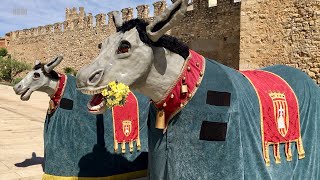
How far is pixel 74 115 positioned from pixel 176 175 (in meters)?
2.07

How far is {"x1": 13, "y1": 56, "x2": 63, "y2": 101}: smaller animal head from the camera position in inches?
173

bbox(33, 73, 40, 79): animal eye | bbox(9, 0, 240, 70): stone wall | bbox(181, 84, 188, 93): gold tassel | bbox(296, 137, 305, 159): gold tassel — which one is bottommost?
bbox(296, 137, 305, 159): gold tassel

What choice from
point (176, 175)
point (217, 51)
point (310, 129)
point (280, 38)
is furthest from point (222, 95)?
point (217, 51)

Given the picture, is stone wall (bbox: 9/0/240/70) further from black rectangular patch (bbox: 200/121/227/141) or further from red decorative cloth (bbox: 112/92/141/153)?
black rectangular patch (bbox: 200/121/227/141)

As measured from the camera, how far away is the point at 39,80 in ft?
14.5

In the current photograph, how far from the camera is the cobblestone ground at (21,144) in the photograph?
4.97 meters

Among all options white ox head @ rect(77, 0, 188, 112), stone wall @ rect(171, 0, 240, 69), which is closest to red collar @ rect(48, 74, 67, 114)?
white ox head @ rect(77, 0, 188, 112)

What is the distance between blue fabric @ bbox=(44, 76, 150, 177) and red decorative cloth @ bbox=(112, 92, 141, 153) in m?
0.08

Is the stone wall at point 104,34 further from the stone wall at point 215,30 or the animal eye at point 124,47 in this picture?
the animal eye at point 124,47

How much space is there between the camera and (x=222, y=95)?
2.46m

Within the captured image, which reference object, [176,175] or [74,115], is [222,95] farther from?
[74,115]

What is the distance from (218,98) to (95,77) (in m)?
0.88

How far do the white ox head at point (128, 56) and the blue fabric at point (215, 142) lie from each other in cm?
46

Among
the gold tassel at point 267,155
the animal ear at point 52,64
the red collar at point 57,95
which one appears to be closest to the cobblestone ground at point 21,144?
the red collar at point 57,95
